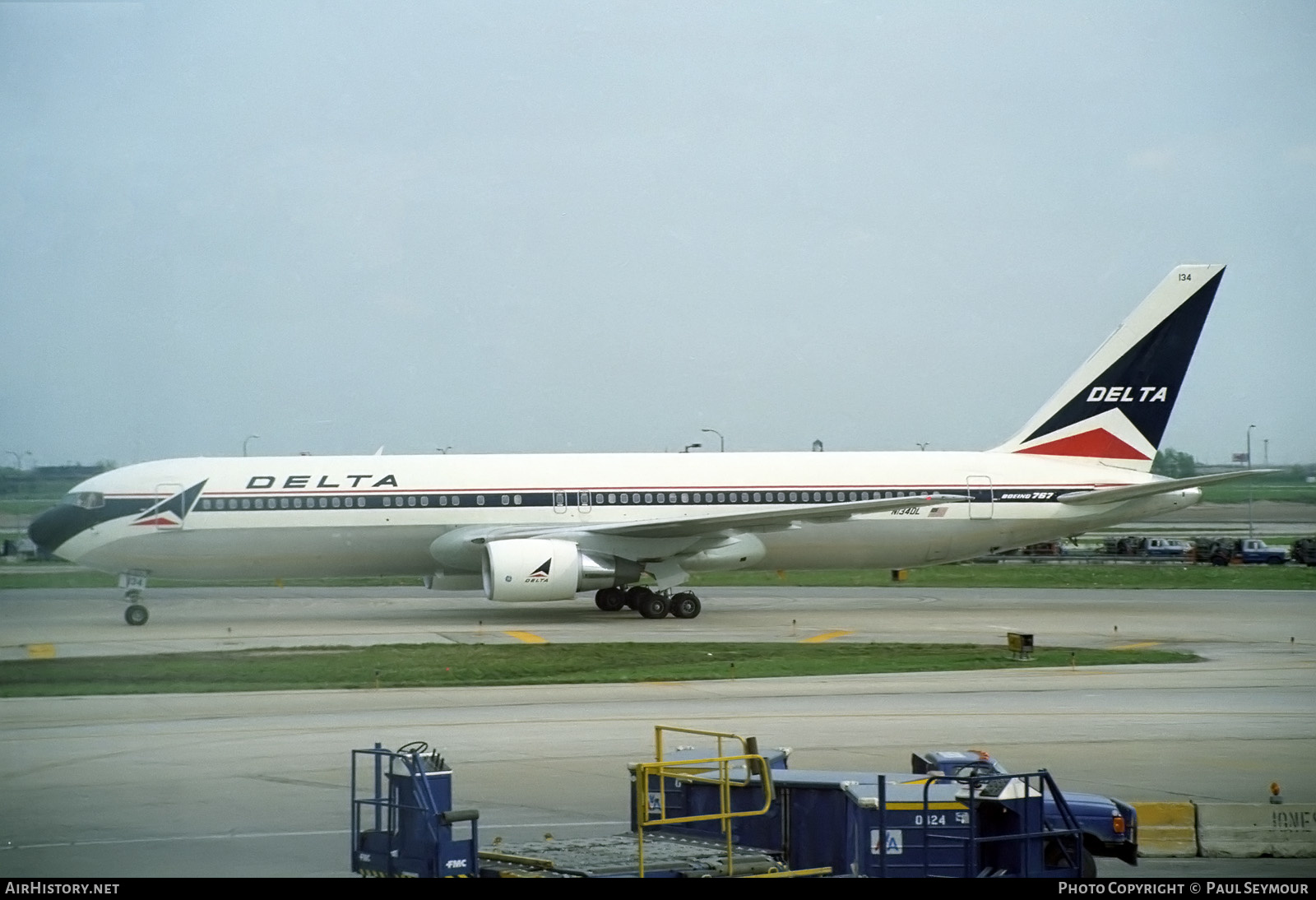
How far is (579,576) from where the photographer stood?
34.7 meters

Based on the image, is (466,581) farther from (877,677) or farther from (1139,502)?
(1139,502)

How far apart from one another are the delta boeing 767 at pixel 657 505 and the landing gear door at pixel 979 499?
0.10 ft

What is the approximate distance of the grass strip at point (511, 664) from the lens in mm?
24297

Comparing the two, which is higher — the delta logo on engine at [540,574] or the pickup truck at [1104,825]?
the delta logo on engine at [540,574]

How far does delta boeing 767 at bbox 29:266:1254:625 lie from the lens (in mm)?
35062

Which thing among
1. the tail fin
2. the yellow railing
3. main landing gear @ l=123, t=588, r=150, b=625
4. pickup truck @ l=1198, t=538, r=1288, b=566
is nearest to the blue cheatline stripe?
the tail fin

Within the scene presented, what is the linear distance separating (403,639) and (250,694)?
7818mm

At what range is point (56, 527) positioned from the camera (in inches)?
885

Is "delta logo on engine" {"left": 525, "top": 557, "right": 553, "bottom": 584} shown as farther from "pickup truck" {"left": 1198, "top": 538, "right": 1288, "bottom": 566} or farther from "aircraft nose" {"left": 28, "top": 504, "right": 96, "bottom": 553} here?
"pickup truck" {"left": 1198, "top": 538, "right": 1288, "bottom": 566}

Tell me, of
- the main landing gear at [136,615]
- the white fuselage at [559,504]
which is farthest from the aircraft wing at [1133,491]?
the main landing gear at [136,615]

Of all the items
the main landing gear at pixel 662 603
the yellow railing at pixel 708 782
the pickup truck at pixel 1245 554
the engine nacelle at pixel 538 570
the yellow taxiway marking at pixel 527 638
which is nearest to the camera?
the yellow railing at pixel 708 782

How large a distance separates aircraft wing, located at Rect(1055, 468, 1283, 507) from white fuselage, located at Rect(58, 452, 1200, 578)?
→ 9.9 inches

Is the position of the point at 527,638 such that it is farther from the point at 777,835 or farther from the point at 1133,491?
the point at 777,835

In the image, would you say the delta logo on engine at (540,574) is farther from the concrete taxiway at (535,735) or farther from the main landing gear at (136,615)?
the main landing gear at (136,615)
